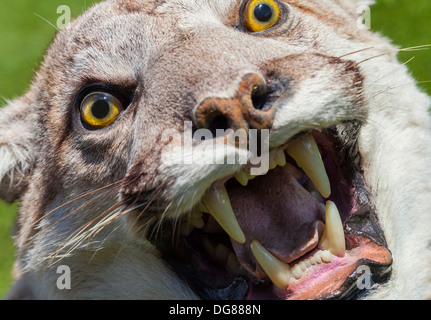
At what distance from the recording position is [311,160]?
3439mm

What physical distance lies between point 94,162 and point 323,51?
59.4 inches

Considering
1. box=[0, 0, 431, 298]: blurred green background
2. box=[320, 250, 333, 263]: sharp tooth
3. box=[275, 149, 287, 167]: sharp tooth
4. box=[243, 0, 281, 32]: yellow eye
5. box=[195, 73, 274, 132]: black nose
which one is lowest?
box=[320, 250, 333, 263]: sharp tooth

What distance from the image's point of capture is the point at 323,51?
3.82 m

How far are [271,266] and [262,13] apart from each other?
5.16ft

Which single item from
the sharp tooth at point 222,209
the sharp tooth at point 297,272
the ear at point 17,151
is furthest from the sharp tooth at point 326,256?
the ear at point 17,151

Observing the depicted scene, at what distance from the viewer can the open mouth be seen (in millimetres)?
3330

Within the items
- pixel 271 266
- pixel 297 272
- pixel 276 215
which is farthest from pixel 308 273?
pixel 276 215

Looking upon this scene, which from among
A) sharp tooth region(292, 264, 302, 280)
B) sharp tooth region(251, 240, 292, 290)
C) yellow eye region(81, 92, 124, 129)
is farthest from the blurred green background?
sharp tooth region(292, 264, 302, 280)

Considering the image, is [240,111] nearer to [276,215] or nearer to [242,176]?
[242,176]

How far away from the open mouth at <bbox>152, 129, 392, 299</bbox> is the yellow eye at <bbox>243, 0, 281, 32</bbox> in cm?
76

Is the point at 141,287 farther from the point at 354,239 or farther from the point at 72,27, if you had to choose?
the point at 72,27

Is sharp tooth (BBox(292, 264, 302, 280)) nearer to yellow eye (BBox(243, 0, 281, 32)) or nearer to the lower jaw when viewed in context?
the lower jaw

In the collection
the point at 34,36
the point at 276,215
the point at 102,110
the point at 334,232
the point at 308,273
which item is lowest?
the point at 308,273
